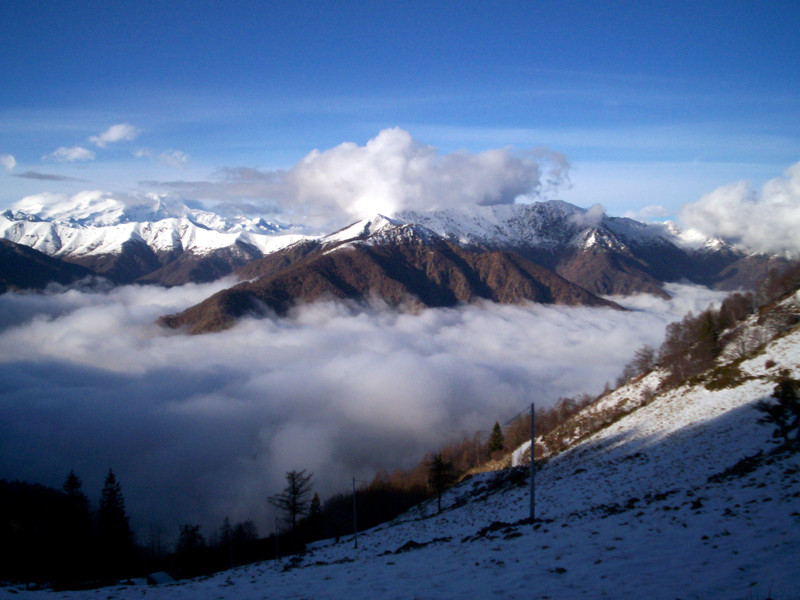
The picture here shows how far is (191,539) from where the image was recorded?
173 feet

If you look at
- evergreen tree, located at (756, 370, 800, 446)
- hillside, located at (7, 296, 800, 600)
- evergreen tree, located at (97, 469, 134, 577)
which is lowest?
evergreen tree, located at (97, 469, 134, 577)

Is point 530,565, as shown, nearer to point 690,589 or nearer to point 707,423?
point 690,589

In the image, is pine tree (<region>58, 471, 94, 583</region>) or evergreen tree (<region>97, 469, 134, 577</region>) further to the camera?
evergreen tree (<region>97, 469, 134, 577</region>)

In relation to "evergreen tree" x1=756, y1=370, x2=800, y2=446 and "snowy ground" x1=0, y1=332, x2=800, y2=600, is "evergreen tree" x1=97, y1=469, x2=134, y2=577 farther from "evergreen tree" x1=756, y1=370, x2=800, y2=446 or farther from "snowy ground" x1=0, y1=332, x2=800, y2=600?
"evergreen tree" x1=756, y1=370, x2=800, y2=446

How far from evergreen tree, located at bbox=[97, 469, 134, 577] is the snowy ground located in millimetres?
27384

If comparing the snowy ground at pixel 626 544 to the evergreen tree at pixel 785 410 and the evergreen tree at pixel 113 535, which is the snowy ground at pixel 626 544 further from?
the evergreen tree at pixel 113 535

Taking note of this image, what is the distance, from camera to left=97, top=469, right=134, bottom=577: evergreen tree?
4156 cm

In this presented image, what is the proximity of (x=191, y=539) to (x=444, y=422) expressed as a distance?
2951 inches

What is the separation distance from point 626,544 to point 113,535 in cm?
4750

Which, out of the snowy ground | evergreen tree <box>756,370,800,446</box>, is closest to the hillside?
the snowy ground

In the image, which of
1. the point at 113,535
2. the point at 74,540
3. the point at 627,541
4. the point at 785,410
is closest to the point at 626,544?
the point at 627,541

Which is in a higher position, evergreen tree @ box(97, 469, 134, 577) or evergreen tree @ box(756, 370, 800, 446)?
evergreen tree @ box(756, 370, 800, 446)

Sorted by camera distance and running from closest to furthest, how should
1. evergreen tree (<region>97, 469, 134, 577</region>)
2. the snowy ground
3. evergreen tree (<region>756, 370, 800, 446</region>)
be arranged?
1. the snowy ground
2. evergreen tree (<region>756, 370, 800, 446</region>)
3. evergreen tree (<region>97, 469, 134, 577</region>)

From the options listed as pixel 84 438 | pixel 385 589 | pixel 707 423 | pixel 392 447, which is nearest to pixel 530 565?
pixel 385 589
